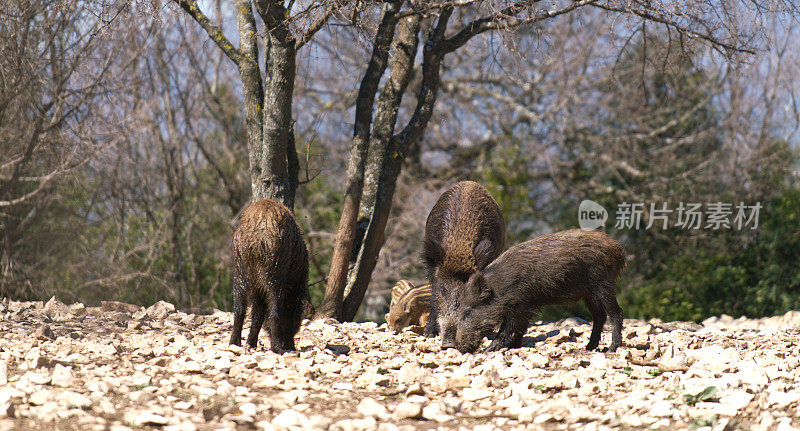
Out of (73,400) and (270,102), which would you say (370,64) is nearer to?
(270,102)

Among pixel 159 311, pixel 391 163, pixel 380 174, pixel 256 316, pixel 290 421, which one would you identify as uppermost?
pixel 391 163

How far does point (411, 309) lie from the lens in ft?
24.7

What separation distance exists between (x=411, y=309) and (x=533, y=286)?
1919 mm

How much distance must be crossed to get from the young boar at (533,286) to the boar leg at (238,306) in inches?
69.2

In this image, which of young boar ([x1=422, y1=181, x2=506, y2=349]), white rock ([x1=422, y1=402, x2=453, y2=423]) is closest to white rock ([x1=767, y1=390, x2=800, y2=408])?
white rock ([x1=422, y1=402, x2=453, y2=423])

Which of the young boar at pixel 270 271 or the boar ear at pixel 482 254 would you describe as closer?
the young boar at pixel 270 271

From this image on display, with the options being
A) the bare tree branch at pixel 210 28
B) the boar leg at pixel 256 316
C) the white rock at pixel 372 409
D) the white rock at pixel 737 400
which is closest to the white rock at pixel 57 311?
the boar leg at pixel 256 316

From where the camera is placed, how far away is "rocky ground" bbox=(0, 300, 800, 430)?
11.9ft

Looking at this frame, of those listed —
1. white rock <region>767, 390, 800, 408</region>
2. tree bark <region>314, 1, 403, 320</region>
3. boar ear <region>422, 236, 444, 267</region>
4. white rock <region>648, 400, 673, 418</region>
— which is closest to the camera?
white rock <region>648, 400, 673, 418</region>

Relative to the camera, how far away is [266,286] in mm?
5234

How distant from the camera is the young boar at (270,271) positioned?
5.21 m

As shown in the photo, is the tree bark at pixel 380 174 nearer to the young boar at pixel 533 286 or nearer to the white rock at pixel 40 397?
the young boar at pixel 533 286

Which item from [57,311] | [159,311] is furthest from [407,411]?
[57,311]

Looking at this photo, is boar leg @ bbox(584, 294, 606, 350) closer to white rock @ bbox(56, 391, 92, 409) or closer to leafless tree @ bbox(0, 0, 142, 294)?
white rock @ bbox(56, 391, 92, 409)
